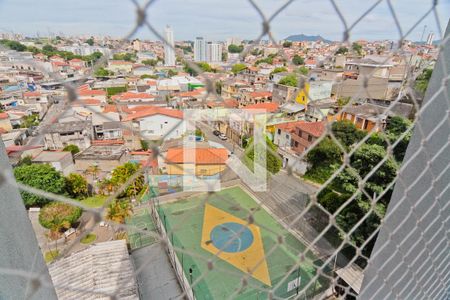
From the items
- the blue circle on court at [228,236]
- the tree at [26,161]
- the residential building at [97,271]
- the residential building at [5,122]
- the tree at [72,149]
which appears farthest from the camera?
the residential building at [5,122]

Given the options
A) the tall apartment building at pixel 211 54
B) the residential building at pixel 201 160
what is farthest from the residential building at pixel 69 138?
the tall apartment building at pixel 211 54

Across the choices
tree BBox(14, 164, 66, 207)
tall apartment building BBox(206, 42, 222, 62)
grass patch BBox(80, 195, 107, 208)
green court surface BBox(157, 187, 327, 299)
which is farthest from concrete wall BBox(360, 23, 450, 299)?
grass patch BBox(80, 195, 107, 208)

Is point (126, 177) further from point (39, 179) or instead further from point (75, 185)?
point (39, 179)

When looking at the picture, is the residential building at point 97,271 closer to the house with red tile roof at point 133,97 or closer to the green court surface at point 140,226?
the green court surface at point 140,226

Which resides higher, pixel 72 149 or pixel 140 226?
pixel 72 149

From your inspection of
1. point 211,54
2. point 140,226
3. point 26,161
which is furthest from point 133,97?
point 211,54

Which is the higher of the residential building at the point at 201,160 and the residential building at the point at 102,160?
the residential building at the point at 201,160
